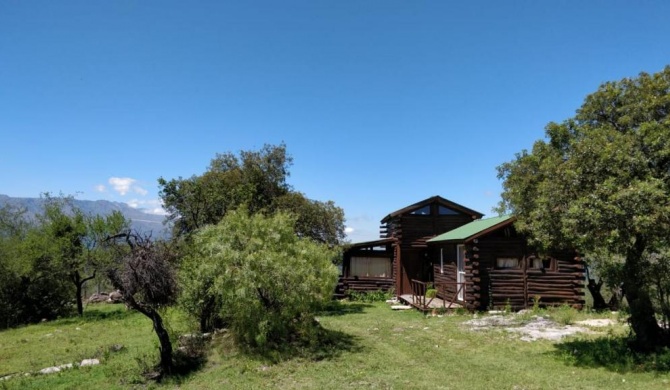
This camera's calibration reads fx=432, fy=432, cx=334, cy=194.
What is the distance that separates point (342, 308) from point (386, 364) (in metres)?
12.2

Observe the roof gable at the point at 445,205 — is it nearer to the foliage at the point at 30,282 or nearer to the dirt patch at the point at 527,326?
the dirt patch at the point at 527,326

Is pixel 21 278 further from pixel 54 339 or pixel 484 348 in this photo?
pixel 484 348

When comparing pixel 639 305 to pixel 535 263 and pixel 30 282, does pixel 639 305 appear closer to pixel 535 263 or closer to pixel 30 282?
pixel 535 263

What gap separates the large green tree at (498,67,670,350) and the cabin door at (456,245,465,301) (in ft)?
32.7

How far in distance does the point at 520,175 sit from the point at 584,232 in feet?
16.8

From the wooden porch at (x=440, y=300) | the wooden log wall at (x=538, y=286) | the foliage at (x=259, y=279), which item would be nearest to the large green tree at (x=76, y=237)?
the foliage at (x=259, y=279)

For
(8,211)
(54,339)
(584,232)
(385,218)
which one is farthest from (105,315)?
(584,232)

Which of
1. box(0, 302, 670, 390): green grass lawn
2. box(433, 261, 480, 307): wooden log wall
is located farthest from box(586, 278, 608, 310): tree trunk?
box(0, 302, 670, 390): green grass lawn

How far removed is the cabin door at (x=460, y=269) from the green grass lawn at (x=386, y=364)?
4.70m

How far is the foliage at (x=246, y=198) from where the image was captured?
962 inches

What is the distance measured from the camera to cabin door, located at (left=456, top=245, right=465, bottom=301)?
2027 centimetres

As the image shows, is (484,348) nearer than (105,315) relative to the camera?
Yes

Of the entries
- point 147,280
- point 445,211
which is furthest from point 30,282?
point 445,211

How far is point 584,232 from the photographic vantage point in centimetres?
901
